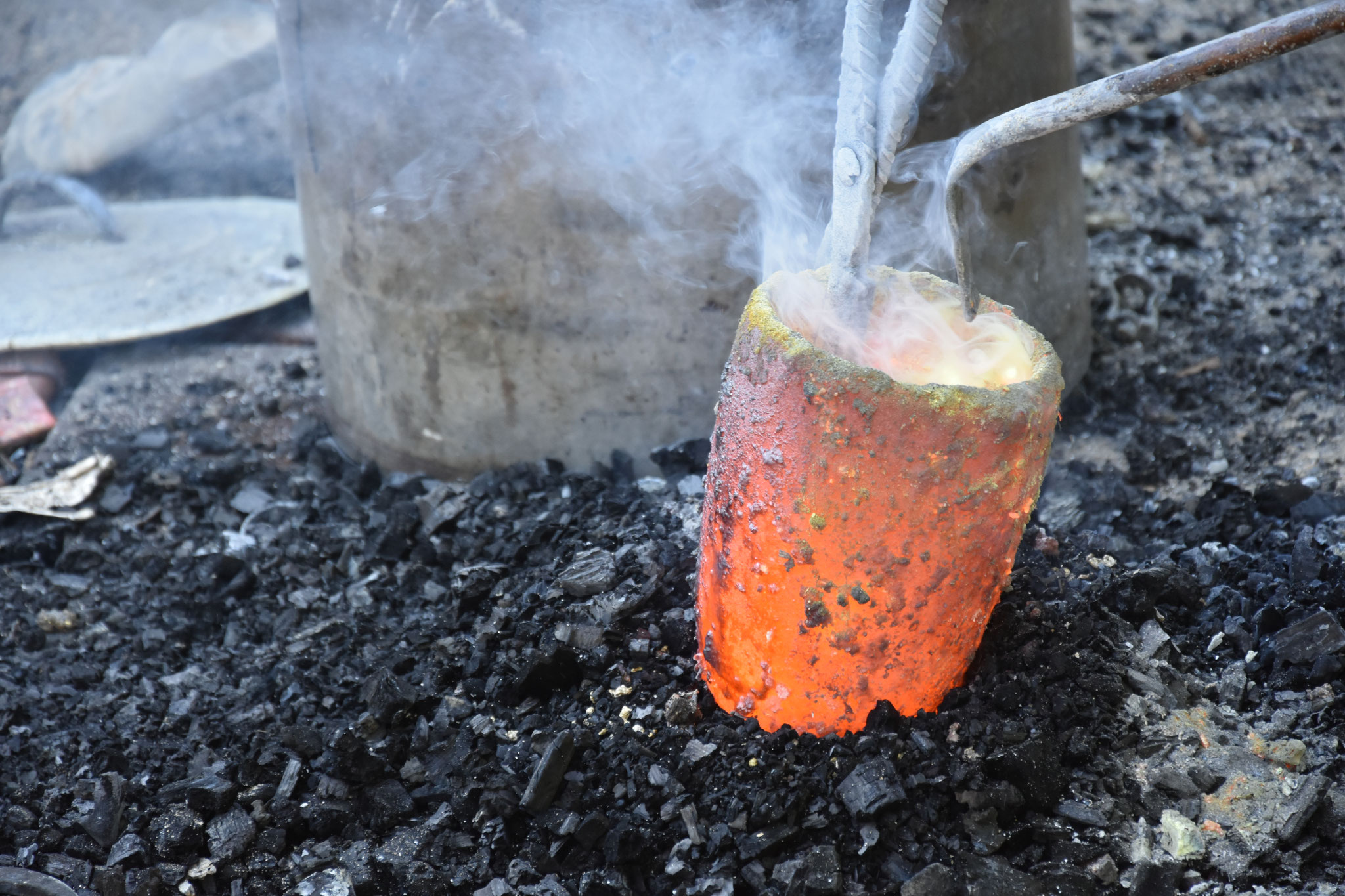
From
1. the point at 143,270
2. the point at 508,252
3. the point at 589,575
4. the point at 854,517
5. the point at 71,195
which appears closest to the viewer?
the point at 854,517

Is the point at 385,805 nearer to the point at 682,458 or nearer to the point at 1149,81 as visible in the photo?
the point at 682,458

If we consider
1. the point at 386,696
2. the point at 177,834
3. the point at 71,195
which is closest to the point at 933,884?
the point at 386,696

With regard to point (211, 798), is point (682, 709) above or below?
above

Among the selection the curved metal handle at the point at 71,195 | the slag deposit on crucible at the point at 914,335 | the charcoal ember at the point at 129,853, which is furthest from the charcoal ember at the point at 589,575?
the curved metal handle at the point at 71,195

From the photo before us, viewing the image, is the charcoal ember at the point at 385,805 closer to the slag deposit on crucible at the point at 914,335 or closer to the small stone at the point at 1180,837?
the slag deposit on crucible at the point at 914,335

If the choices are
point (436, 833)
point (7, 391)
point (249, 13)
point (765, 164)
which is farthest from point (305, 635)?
point (249, 13)

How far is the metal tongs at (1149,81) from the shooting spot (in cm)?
136

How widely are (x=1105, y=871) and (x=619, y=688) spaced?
2.99ft

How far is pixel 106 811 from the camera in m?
2.07

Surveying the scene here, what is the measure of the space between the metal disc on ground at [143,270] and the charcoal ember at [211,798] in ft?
7.87

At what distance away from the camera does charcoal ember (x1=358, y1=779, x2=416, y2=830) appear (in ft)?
6.72

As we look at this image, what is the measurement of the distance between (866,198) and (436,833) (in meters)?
1.34

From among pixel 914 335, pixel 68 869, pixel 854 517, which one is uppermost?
pixel 914 335

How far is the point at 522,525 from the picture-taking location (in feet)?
9.15
